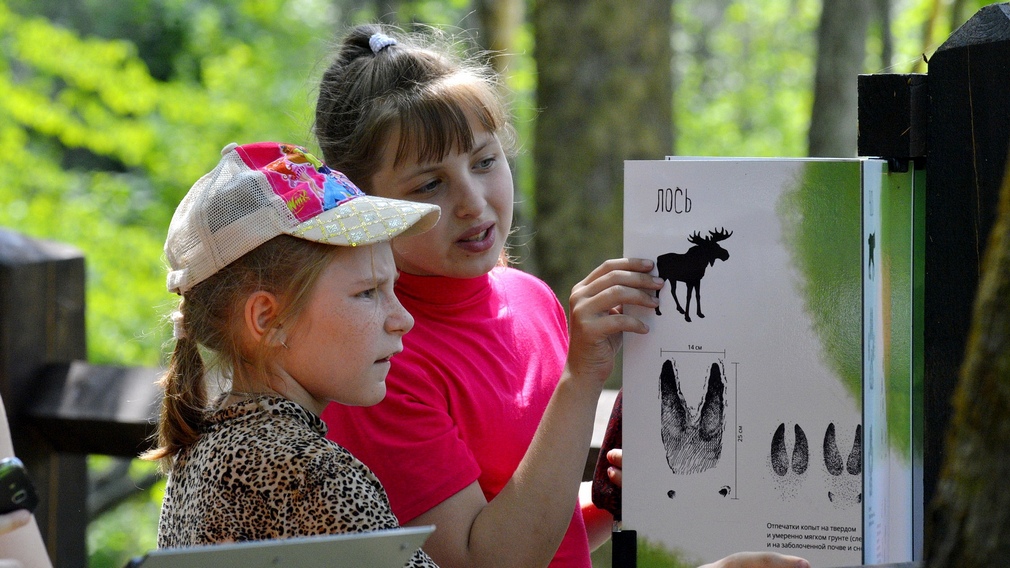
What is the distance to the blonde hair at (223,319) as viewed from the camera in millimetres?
1647

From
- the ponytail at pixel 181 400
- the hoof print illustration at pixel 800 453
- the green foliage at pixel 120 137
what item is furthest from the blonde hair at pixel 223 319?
the green foliage at pixel 120 137

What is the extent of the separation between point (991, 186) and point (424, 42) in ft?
4.20

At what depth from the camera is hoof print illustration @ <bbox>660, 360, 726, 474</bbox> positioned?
1.56m

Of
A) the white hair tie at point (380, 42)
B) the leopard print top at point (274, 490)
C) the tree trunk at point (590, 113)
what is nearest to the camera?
the leopard print top at point (274, 490)

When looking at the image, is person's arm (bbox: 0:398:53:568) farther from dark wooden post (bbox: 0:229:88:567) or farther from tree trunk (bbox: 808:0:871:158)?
Answer: tree trunk (bbox: 808:0:871:158)

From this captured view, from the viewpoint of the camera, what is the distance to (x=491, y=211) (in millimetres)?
2047

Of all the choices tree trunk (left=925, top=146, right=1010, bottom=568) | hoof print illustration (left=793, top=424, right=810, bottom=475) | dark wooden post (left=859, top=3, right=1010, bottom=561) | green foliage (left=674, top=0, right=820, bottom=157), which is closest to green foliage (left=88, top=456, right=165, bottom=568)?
green foliage (left=674, top=0, right=820, bottom=157)

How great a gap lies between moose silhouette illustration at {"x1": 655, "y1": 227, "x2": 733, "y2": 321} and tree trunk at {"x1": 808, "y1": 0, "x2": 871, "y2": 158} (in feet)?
24.2

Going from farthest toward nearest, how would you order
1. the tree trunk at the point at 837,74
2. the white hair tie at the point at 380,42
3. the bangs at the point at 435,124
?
the tree trunk at the point at 837,74 < the white hair tie at the point at 380,42 < the bangs at the point at 435,124

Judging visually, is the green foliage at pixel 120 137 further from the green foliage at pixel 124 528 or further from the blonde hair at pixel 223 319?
the blonde hair at pixel 223 319

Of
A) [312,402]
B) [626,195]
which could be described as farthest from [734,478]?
[312,402]

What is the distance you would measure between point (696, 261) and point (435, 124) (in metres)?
0.67

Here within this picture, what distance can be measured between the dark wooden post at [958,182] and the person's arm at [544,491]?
0.48m

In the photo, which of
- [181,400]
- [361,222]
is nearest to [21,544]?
[181,400]
